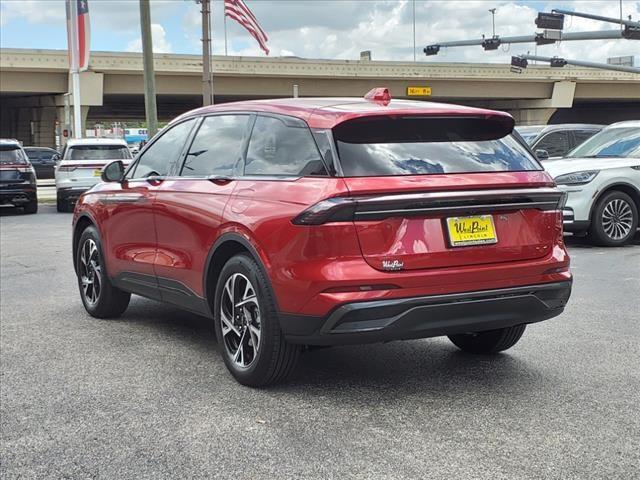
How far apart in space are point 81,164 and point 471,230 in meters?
16.7

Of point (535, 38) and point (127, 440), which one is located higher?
point (535, 38)

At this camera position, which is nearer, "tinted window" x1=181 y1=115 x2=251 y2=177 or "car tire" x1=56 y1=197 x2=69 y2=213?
"tinted window" x1=181 y1=115 x2=251 y2=177

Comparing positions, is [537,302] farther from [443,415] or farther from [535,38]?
[535,38]

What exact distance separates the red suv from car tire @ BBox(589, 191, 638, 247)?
257 inches

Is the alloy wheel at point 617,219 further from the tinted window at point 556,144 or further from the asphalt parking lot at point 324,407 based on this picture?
the asphalt parking lot at point 324,407

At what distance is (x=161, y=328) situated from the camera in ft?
21.9

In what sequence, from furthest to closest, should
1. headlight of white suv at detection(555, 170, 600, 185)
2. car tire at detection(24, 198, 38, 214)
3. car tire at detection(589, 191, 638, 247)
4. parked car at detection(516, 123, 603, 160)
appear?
1. car tire at detection(24, 198, 38, 214)
2. parked car at detection(516, 123, 603, 160)
3. car tire at detection(589, 191, 638, 247)
4. headlight of white suv at detection(555, 170, 600, 185)

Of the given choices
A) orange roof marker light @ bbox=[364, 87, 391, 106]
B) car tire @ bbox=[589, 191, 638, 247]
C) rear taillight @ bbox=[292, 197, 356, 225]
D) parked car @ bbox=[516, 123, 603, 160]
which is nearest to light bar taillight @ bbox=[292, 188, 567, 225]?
rear taillight @ bbox=[292, 197, 356, 225]

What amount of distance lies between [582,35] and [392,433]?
28.9 meters

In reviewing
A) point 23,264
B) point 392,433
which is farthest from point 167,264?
point 23,264

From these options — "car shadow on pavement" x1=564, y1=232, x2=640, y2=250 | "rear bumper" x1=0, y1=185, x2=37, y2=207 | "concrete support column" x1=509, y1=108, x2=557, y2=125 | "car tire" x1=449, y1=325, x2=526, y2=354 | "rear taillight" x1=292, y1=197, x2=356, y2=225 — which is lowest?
"car shadow on pavement" x1=564, y1=232, x2=640, y2=250

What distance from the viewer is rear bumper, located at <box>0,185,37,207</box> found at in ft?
62.3

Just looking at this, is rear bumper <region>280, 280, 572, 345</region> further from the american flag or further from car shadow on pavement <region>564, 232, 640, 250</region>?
the american flag

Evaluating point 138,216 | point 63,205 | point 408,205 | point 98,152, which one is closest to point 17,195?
point 63,205
